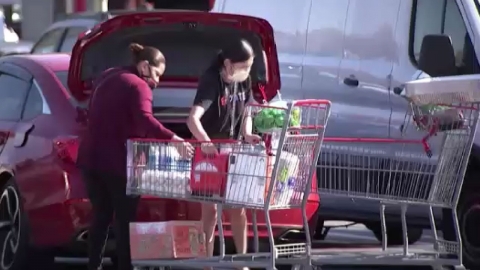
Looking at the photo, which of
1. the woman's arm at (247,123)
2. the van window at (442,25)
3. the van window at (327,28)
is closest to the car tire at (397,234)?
the van window at (327,28)

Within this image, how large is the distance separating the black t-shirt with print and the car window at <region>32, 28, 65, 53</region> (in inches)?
277

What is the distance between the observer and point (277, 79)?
8.74 metres

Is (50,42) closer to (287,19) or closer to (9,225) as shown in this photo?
(287,19)

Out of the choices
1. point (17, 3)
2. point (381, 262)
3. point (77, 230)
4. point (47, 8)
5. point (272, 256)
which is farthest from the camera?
point (17, 3)

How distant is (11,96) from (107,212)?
1668mm

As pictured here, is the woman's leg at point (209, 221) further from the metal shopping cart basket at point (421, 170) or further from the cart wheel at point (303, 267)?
the metal shopping cart basket at point (421, 170)

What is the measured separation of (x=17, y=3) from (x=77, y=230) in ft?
80.8

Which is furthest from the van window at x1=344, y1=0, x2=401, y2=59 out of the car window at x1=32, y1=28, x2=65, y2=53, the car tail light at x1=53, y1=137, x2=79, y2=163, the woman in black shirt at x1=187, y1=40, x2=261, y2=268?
the car window at x1=32, y1=28, x2=65, y2=53

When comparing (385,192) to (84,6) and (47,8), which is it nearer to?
(84,6)

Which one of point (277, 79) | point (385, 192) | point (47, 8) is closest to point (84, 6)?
point (47, 8)

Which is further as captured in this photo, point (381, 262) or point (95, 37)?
point (95, 37)

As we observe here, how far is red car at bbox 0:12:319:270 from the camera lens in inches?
305

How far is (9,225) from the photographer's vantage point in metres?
8.36

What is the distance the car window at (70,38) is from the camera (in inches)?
560
